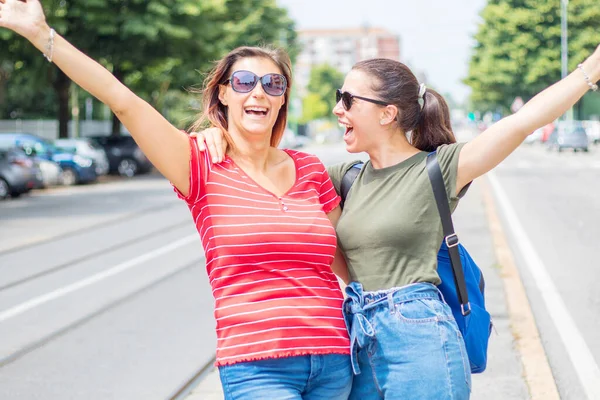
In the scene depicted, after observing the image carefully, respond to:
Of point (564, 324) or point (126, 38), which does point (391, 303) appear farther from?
point (126, 38)

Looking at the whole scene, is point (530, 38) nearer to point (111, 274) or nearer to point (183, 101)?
point (183, 101)

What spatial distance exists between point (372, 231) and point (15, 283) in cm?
764

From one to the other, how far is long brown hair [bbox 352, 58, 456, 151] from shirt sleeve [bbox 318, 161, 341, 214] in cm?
30

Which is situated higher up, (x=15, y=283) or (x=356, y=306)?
(x=356, y=306)

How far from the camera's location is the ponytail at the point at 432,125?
126 inches

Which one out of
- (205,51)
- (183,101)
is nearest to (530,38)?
(183,101)

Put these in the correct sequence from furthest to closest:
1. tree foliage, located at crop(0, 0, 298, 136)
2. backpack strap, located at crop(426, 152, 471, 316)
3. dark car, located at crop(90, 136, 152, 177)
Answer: dark car, located at crop(90, 136, 152, 177), tree foliage, located at crop(0, 0, 298, 136), backpack strap, located at crop(426, 152, 471, 316)

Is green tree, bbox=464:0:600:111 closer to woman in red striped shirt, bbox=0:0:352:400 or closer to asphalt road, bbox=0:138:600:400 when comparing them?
asphalt road, bbox=0:138:600:400

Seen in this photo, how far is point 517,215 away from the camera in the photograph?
16203 millimetres

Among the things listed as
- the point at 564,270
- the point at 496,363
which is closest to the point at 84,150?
the point at 564,270

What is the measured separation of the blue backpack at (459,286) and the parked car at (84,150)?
27.5m

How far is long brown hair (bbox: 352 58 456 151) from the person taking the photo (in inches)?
121

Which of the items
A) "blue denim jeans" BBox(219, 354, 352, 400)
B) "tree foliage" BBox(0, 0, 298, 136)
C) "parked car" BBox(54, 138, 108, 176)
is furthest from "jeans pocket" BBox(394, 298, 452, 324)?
"parked car" BBox(54, 138, 108, 176)

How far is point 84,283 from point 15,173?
1454 centimetres
